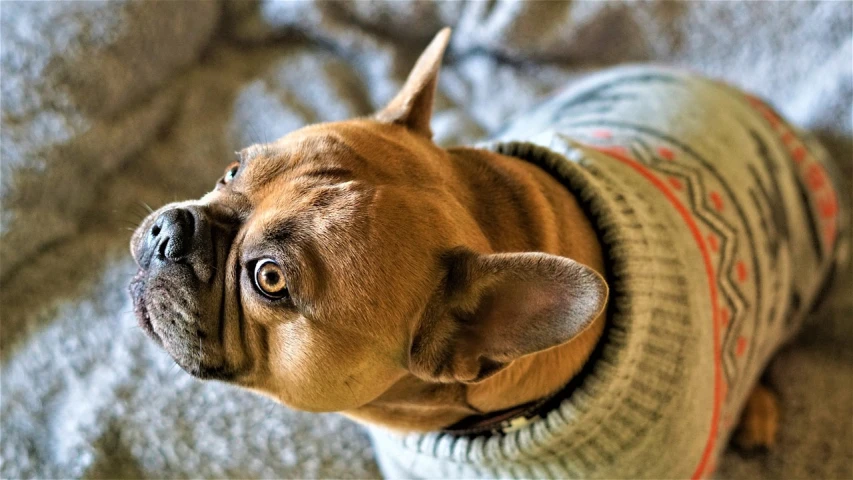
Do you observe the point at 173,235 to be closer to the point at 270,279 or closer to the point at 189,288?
the point at 189,288

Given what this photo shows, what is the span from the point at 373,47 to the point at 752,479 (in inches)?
62.4

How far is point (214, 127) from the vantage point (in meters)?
2.07

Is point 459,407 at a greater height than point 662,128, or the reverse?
point 662,128

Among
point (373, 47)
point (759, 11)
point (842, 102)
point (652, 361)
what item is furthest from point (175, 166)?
point (842, 102)

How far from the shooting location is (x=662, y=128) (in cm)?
140

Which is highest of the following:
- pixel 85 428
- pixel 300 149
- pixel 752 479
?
pixel 300 149

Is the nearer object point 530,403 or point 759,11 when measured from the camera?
point 530,403

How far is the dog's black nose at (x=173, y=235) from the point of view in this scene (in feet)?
3.53

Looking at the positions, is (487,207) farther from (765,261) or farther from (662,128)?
(765,261)

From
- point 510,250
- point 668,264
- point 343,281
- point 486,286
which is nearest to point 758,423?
point 668,264

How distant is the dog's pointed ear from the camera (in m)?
1.23

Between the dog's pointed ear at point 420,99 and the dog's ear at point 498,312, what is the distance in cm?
35

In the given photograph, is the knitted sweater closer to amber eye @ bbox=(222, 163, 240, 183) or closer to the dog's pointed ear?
the dog's pointed ear

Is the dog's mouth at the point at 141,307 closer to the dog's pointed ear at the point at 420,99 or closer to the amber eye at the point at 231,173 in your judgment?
the amber eye at the point at 231,173
